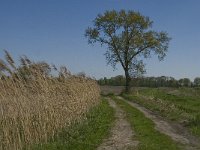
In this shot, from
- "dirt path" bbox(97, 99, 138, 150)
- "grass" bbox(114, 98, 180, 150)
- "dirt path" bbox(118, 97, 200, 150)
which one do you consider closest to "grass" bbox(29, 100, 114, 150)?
"dirt path" bbox(97, 99, 138, 150)

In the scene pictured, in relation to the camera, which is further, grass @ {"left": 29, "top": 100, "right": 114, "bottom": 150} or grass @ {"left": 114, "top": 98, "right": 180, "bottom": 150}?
grass @ {"left": 29, "top": 100, "right": 114, "bottom": 150}

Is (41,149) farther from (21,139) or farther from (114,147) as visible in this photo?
(114,147)

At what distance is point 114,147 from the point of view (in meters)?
15.7

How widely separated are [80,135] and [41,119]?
6.79 ft

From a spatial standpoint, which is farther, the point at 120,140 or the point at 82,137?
the point at 82,137

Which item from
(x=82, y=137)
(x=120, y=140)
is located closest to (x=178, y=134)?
(x=120, y=140)

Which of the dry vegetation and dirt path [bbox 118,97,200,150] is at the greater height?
the dry vegetation

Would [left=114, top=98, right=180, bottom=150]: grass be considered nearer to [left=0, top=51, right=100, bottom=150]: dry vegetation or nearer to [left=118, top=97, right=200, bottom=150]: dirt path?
[left=118, top=97, right=200, bottom=150]: dirt path

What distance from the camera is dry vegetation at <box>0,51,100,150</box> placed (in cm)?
1541

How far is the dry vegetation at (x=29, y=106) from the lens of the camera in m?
15.4

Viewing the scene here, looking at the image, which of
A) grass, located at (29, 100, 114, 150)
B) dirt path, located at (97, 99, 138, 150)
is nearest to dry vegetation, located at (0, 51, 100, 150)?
grass, located at (29, 100, 114, 150)

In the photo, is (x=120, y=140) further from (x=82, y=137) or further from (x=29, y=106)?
(x=29, y=106)

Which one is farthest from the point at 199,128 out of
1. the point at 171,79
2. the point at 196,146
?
the point at 171,79

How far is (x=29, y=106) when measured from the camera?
16219mm
